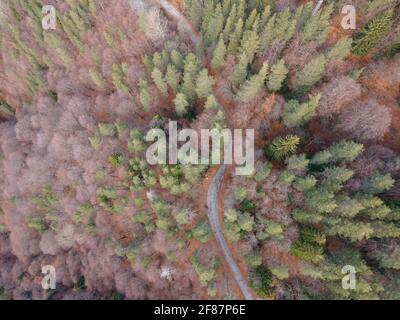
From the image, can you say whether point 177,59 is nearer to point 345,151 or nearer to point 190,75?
point 190,75

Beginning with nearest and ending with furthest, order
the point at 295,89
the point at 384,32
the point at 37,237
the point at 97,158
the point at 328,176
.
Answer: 1. the point at 328,176
2. the point at 384,32
3. the point at 295,89
4. the point at 97,158
5. the point at 37,237

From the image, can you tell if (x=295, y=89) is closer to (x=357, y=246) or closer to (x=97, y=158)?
(x=357, y=246)

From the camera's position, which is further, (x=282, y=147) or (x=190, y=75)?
(x=190, y=75)

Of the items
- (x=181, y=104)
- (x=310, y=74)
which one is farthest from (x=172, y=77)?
(x=310, y=74)

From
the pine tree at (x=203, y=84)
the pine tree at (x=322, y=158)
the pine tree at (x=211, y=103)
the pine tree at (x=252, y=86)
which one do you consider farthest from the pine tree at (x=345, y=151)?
the pine tree at (x=203, y=84)

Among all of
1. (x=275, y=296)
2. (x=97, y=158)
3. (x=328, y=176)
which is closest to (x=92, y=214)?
(x=97, y=158)

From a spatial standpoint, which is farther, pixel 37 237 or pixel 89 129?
pixel 37 237
